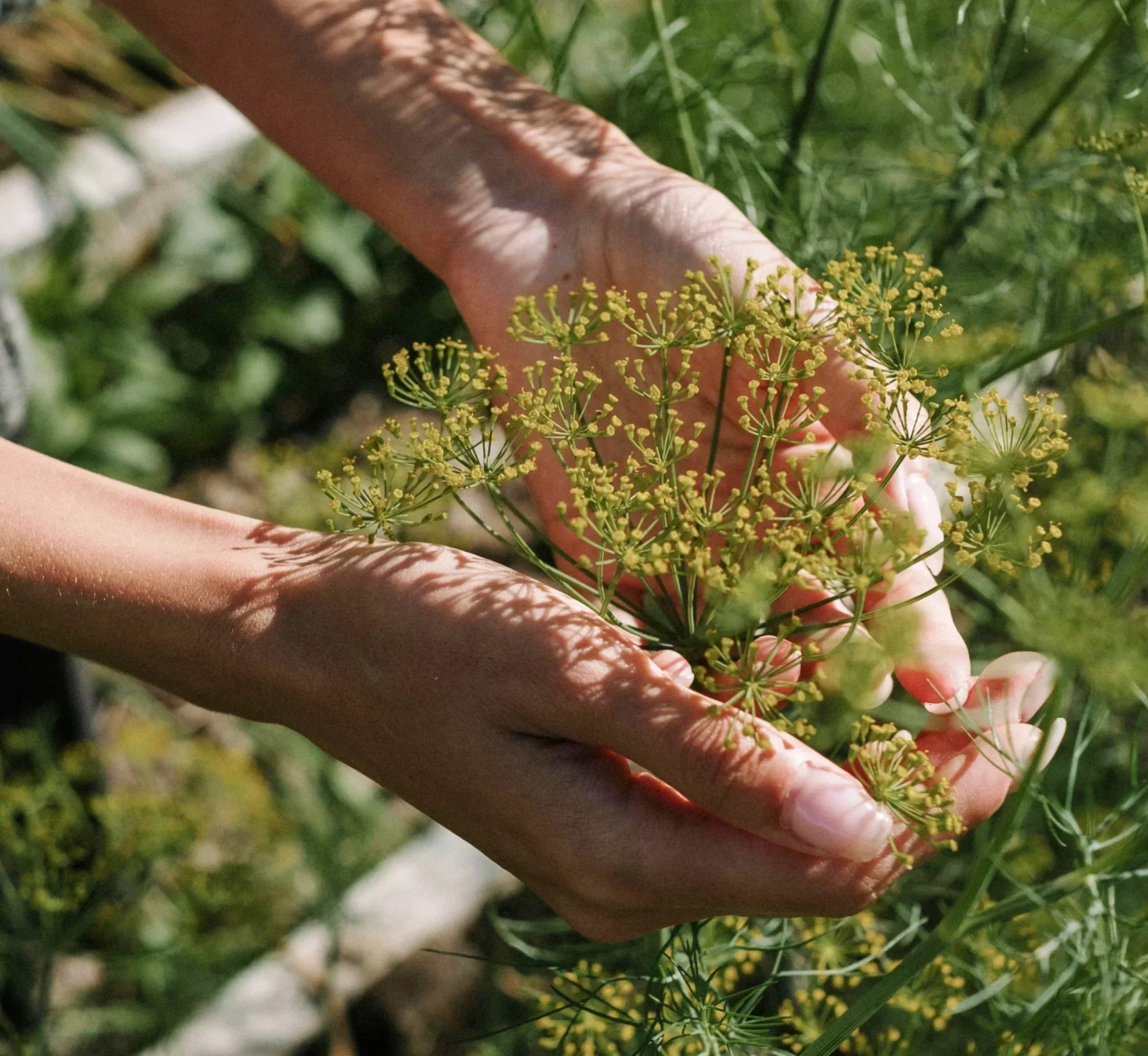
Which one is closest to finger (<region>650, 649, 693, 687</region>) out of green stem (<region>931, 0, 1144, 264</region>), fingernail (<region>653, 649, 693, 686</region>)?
fingernail (<region>653, 649, 693, 686</region>)

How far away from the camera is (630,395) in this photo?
1419 millimetres

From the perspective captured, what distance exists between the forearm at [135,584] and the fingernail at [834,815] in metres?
0.53

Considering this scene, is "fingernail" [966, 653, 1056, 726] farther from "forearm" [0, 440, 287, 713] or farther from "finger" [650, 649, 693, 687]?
"forearm" [0, 440, 287, 713]

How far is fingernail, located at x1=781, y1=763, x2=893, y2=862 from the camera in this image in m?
0.93

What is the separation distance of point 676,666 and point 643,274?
1.74 feet

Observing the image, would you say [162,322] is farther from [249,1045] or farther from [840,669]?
[840,669]

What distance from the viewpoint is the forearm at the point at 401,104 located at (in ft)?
4.85

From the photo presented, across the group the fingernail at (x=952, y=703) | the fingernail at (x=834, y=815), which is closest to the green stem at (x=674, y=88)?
the fingernail at (x=952, y=703)

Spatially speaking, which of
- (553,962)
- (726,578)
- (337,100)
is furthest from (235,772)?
(726,578)

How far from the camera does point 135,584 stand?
1.11 meters

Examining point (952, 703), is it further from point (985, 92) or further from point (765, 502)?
point (985, 92)

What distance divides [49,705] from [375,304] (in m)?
1.38

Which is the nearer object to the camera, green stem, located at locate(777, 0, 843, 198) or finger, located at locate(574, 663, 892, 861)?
finger, located at locate(574, 663, 892, 861)

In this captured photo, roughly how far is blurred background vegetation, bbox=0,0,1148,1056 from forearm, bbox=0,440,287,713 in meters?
0.60
